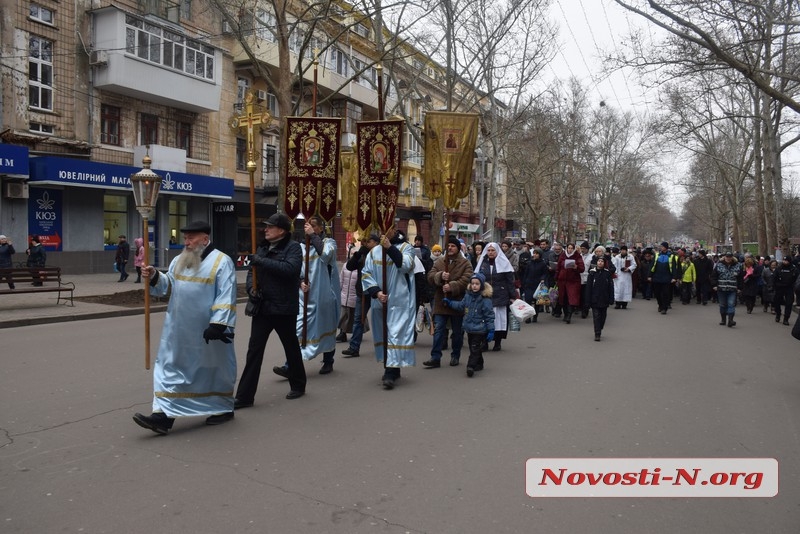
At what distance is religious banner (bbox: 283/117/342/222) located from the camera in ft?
26.0

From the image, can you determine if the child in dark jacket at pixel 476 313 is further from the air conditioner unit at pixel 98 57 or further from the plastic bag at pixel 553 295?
the air conditioner unit at pixel 98 57

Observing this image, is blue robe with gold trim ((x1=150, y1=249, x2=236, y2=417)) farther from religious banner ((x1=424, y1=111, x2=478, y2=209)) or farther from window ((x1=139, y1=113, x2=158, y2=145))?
window ((x1=139, y1=113, x2=158, y2=145))

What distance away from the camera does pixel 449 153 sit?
8680 mm

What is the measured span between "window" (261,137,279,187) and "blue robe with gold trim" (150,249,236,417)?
28.5 meters

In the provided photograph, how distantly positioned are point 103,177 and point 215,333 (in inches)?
817

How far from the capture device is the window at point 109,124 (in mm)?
24469

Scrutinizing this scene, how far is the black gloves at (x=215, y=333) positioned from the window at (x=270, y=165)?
2878 centimetres

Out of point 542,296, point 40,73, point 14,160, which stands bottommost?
point 542,296

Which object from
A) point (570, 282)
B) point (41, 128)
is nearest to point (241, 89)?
point (41, 128)

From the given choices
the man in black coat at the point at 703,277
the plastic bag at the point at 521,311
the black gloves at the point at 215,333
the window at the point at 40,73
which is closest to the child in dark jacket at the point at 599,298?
the plastic bag at the point at 521,311

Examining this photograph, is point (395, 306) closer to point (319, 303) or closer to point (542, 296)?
point (319, 303)

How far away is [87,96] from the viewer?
77.8 feet

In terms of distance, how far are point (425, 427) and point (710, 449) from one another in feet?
7.42

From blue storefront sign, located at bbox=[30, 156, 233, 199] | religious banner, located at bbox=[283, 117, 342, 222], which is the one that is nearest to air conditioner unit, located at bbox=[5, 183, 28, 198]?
blue storefront sign, located at bbox=[30, 156, 233, 199]
